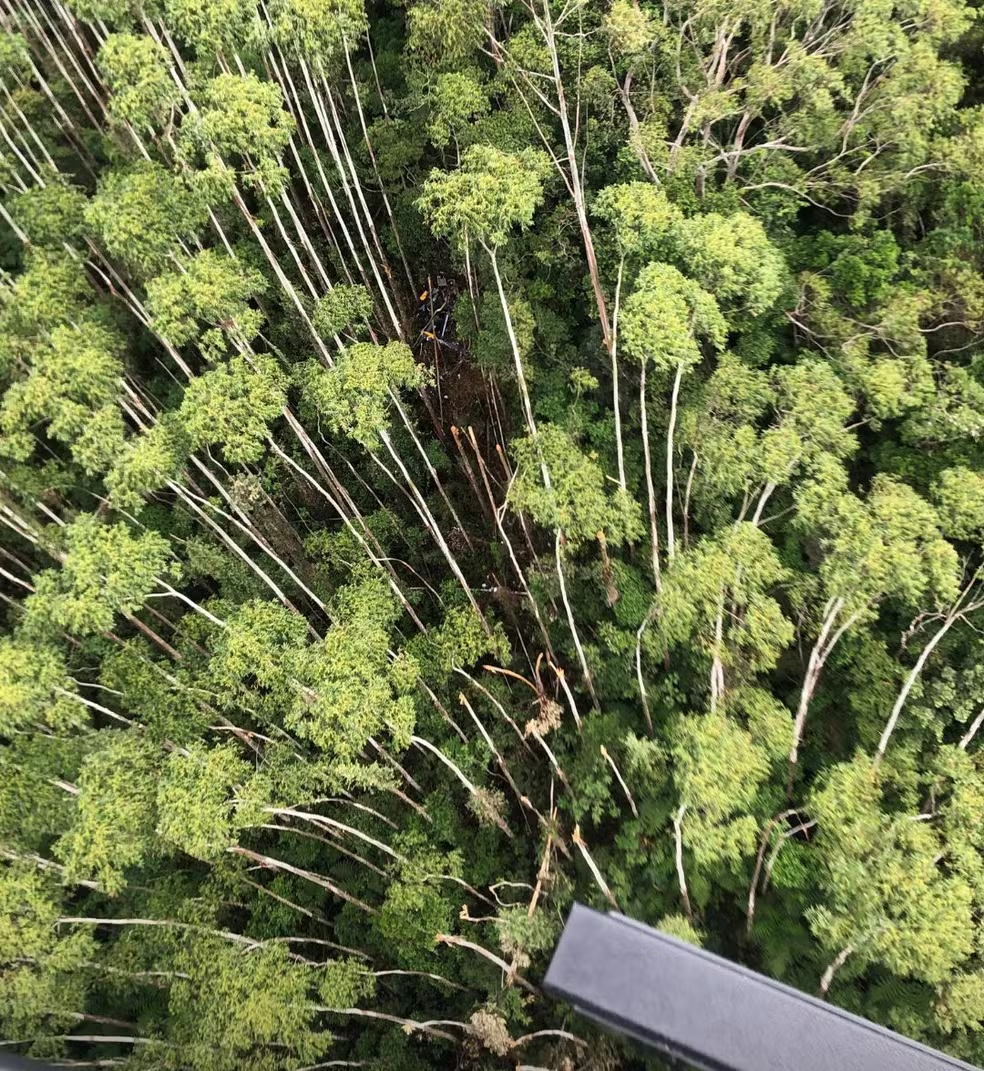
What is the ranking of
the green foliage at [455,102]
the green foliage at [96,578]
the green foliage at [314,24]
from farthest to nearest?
the green foliage at [455,102] < the green foliage at [314,24] < the green foliage at [96,578]

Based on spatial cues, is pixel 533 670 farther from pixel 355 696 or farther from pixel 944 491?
pixel 944 491

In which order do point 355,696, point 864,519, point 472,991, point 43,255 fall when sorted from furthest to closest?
point 43,255 < point 472,991 < point 355,696 < point 864,519

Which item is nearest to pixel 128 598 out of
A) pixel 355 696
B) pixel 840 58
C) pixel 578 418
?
pixel 355 696

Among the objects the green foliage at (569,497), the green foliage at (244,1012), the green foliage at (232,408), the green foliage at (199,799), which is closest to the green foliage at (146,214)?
the green foliage at (232,408)

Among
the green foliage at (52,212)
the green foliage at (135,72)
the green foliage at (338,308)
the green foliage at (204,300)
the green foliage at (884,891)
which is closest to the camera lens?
the green foliage at (884,891)

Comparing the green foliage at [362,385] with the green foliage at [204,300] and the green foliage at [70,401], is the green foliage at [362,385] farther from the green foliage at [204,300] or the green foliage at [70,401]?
the green foliage at [70,401]

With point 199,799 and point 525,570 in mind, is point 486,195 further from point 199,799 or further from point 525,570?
point 199,799

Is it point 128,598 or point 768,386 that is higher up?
point 768,386
